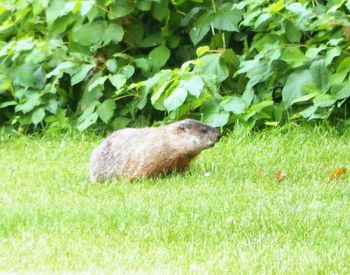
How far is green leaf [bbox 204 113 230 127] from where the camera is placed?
8078 mm

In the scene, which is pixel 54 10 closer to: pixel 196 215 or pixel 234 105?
pixel 234 105

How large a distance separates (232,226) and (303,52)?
11.8 feet

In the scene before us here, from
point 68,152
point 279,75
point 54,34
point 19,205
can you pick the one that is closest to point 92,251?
point 19,205

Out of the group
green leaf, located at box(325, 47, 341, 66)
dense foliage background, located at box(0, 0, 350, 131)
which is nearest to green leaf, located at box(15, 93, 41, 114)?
dense foliage background, located at box(0, 0, 350, 131)

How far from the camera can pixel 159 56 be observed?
29.7ft

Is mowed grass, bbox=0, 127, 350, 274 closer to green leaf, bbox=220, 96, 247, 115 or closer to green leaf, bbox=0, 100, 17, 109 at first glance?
green leaf, bbox=220, 96, 247, 115

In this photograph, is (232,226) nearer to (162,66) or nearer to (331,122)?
(331,122)

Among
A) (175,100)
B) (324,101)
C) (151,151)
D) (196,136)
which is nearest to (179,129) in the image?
(196,136)

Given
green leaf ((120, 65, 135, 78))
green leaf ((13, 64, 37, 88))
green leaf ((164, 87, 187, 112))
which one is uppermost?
green leaf ((164, 87, 187, 112))

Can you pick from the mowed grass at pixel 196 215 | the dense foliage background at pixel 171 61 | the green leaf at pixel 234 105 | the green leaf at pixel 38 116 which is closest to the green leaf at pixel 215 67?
the dense foliage background at pixel 171 61

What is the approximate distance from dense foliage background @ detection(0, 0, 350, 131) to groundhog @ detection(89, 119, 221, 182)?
101 cm

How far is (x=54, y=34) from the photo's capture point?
936 centimetres

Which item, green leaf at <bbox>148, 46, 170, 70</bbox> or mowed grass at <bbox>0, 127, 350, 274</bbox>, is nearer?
mowed grass at <bbox>0, 127, 350, 274</bbox>

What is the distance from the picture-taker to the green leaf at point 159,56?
354 inches
